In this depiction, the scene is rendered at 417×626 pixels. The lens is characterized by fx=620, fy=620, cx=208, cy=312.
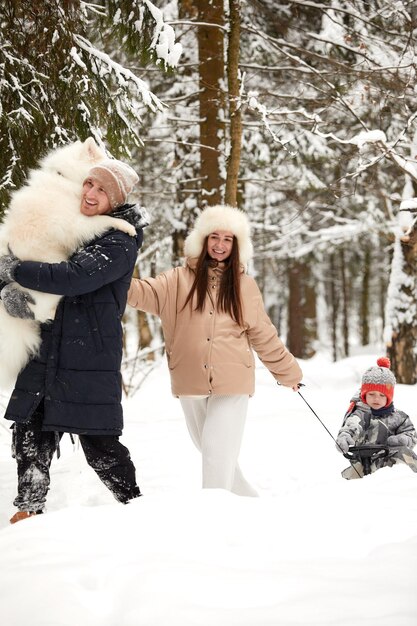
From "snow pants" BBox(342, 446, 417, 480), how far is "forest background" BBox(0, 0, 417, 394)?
269 cm

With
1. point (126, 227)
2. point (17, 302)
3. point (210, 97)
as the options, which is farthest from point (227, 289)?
point (210, 97)

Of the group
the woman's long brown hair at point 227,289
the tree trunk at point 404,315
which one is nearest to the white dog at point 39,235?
the woman's long brown hair at point 227,289

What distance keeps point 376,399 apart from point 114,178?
2544mm

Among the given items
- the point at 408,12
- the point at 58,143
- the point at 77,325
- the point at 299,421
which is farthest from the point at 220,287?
the point at 408,12

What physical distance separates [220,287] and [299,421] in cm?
406

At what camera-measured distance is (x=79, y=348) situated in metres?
3.53

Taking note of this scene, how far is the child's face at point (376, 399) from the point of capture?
4.66 meters

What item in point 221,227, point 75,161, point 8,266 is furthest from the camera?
point 221,227

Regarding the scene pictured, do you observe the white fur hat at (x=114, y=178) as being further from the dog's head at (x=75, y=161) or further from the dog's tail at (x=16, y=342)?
the dog's tail at (x=16, y=342)

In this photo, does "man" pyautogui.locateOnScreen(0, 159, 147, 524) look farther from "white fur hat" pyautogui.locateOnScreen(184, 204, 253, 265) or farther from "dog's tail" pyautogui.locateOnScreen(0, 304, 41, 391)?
"white fur hat" pyautogui.locateOnScreen(184, 204, 253, 265)

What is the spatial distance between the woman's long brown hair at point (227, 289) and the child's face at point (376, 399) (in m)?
1.18

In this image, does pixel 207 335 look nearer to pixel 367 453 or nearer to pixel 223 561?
pixel 367 453

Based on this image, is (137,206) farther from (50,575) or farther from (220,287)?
(50,575)

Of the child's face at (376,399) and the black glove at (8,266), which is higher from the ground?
the black glove at (8,266)
